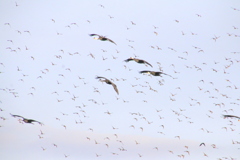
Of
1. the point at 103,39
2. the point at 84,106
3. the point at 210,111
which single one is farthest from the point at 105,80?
the point at 210,111

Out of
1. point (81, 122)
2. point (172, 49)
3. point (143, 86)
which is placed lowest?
point (81, 122)

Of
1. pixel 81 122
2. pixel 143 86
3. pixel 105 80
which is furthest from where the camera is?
pixel 81 122

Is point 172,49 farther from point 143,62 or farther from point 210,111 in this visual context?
point 210,111

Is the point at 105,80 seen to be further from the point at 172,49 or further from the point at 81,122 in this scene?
the point at 81,122

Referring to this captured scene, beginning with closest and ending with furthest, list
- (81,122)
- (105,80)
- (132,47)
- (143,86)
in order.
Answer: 1. (105,80)
2. (132,47)
3. (143,86)
4. (81,122)

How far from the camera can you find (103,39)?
138500 mm

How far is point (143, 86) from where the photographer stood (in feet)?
529

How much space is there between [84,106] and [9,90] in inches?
562

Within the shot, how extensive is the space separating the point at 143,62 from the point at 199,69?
3067 cm

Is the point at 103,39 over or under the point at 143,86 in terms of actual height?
over

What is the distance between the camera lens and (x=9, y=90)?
166 m

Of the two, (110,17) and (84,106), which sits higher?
(110,17)

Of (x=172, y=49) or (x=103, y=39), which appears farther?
(x=172, y=49)

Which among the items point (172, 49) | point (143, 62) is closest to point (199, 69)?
point (172, 49)
